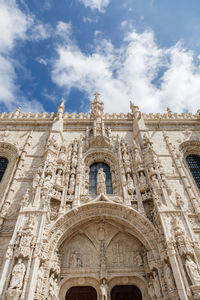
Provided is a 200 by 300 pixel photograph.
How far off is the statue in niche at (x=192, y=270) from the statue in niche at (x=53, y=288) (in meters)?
4.85

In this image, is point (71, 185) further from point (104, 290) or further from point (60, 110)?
point (60, 110)

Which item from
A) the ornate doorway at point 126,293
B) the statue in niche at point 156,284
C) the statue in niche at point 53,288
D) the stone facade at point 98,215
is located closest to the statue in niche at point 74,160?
the stone facade at point 98,215

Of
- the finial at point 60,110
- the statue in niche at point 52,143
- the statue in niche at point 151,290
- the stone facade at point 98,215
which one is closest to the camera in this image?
the stone facade at point 98,215

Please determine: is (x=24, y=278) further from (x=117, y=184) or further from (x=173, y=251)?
(x=117, y=184)

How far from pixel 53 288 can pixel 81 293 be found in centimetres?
148

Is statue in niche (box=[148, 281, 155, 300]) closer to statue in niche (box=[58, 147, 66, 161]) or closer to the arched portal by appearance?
the arched portal

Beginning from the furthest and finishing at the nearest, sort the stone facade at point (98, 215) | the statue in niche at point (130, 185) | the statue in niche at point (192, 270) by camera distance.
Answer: the statue in niche at point (130, 185), the stone facade at point (98, 215), the statue in niche at point (192, 270)

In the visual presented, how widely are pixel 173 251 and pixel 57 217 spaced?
481 cm

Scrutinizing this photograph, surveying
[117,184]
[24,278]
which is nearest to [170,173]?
[117,184]

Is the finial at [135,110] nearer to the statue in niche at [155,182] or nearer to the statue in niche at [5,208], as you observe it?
the statue in niche at [155,182]

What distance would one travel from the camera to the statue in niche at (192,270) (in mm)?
6573

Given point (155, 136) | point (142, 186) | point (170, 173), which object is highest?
point (155, 136)

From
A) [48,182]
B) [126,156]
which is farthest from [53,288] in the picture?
[126,156]

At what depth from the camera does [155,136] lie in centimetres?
1358
